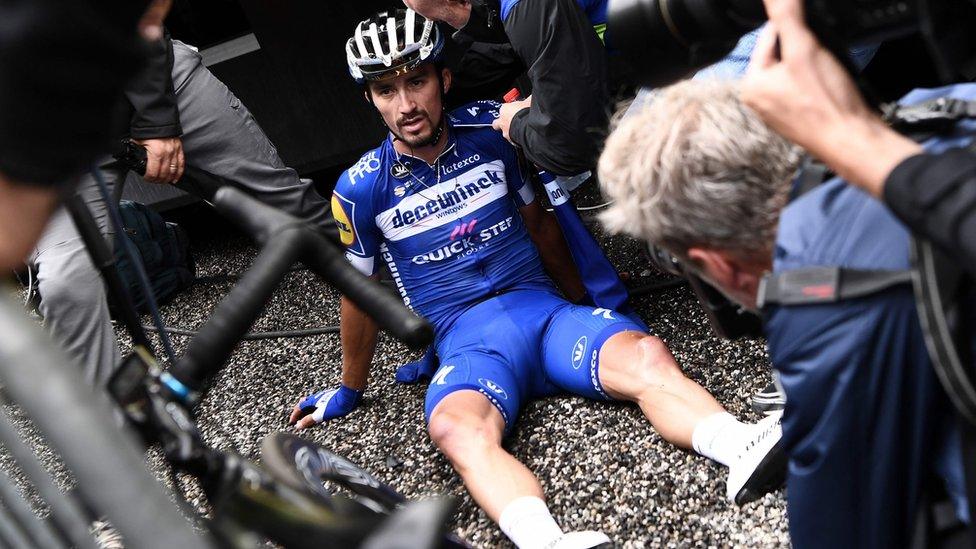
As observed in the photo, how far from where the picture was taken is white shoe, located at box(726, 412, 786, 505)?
2154 mm

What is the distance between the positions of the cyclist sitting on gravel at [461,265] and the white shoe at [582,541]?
48 cm

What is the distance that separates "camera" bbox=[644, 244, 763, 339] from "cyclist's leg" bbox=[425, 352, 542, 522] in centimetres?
107

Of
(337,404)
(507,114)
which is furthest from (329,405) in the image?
(507,114)

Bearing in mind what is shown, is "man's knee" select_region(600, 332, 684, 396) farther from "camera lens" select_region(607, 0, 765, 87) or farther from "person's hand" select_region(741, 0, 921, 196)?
"person's hand" select_region(741, 0, 921, 196)

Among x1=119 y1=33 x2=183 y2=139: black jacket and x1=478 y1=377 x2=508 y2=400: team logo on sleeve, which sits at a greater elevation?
x1=119 y1=33 x2=183 y2=139: black jacket

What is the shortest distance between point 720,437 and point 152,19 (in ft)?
5.93

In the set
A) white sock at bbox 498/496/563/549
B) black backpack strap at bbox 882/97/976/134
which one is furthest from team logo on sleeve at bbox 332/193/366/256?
black backpack strap at bbox 882/97/976/134

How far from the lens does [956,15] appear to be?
108 centimetres

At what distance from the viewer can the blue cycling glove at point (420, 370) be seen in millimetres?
3320

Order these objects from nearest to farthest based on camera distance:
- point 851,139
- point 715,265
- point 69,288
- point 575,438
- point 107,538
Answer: point 851,139
point 715,265
point 107,538
point 575,438
point 69,288

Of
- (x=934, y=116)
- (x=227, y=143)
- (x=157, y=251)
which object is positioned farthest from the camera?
(x=157, y=251)

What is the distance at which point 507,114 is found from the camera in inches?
119

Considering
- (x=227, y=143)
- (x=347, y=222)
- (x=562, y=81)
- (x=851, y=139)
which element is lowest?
(x=347, y=222)

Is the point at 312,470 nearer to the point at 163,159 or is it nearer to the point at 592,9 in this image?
the point at 592,9
